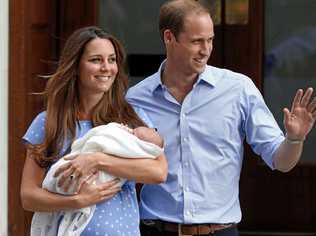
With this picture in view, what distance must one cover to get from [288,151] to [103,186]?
748mm

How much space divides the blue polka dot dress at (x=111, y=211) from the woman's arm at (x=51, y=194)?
2.1 inches

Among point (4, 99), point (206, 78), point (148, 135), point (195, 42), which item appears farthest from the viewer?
point (4, 99)

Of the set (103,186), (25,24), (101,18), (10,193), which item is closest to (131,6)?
(101,18)

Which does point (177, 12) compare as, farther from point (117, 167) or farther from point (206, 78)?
point (117, 167)

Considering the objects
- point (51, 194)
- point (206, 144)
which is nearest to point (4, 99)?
point (206, 144)

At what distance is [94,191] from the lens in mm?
3174

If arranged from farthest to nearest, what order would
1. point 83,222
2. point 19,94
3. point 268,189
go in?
1. point 268,189
2. point 19,94
3. point 83,222

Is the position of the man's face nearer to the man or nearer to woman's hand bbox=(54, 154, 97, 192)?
the man

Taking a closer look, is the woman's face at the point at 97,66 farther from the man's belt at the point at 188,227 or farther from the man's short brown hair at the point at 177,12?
the man's belt at the point at 188,227

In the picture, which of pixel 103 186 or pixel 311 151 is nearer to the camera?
pixel 103 186

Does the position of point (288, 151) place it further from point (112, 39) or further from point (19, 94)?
point (19, 94)

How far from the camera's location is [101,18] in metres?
6.00

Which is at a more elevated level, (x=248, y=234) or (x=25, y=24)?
(x=25, y=24)

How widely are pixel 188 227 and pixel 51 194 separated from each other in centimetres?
62
